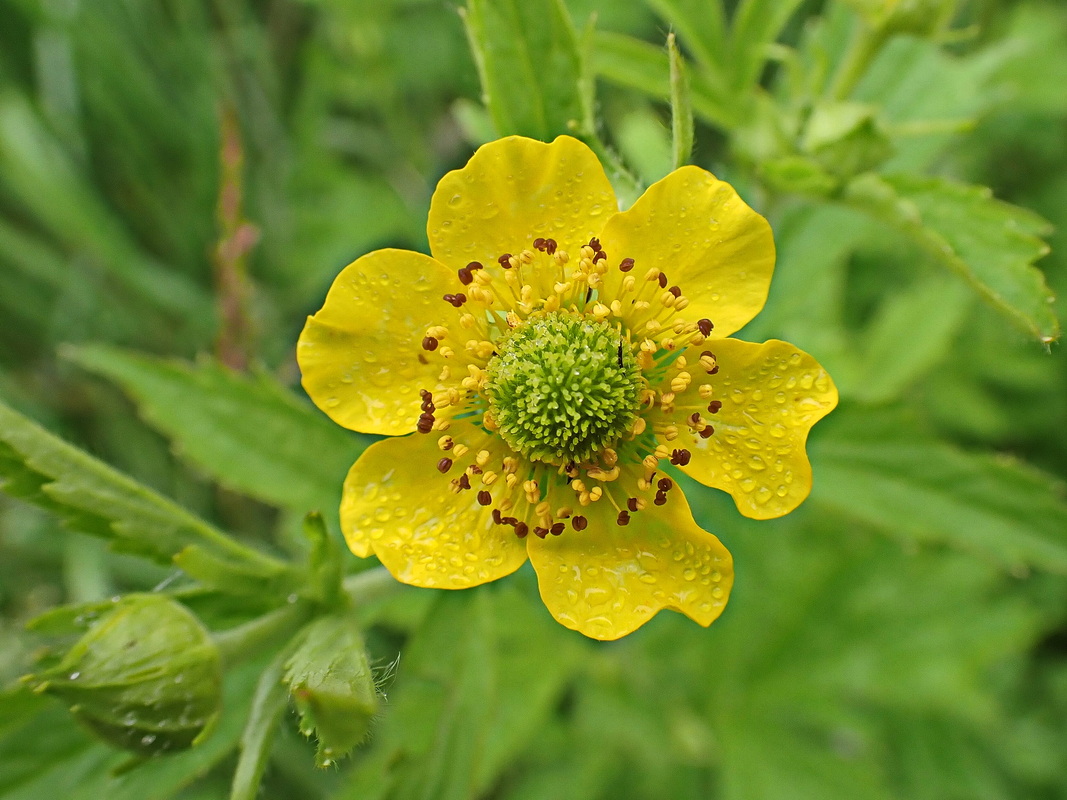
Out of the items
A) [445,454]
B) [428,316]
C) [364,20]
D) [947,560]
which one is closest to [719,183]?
[428,316]

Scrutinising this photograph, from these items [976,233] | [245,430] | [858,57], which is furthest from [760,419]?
[245,430]

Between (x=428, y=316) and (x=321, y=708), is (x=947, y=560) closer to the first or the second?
(x=428, y=316)

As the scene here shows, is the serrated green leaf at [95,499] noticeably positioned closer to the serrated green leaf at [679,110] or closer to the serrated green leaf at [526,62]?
the serrated green leaf at [526,62]

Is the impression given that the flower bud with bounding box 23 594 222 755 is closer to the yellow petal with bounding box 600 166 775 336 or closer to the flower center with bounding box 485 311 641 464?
the flower center with bounding box 485 311 641 464

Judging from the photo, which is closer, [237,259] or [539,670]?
[539,670]

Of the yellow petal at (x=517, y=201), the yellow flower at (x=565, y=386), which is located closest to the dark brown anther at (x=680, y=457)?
the yellow flower at (x=565, y=386)

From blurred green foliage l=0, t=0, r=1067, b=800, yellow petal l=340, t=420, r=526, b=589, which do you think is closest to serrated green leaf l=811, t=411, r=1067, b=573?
blurred green foliage l=0, t=0, r=1067, b=800

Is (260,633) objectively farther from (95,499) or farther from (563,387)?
(563,387)
